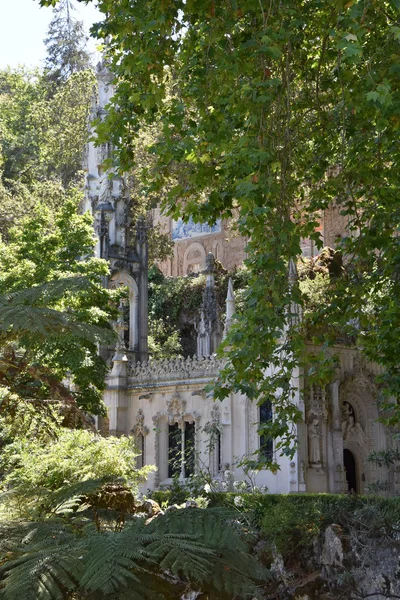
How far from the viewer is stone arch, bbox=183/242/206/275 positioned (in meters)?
53.6

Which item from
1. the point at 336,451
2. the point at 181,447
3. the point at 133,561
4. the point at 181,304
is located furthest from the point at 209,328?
the point at 133,561

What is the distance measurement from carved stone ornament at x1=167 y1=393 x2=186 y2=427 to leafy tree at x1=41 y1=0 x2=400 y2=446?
502 inches

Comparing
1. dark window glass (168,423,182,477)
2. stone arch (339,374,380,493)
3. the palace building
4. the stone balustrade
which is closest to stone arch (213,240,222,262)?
the palace building

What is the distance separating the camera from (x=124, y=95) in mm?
11805

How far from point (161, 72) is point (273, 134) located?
1.64 meters

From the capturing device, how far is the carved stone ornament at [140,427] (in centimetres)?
2630

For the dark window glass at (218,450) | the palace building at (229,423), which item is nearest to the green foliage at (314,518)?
the palace building at (229,423)

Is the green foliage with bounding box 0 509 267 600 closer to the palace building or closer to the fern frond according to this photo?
the fern frond

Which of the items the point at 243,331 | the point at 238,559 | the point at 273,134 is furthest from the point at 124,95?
the point at 238,559

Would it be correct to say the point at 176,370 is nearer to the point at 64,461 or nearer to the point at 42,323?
the point at 64,461

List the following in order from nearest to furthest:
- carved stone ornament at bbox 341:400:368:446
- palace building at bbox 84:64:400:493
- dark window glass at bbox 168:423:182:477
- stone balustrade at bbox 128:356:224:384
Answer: palace building at bbox 84:64:400:493, carved stone ornament at bbox 341:400:368:446, stone balustrade at bbox 128:356:224:384, dark window glass at bbox 168:423:182:477

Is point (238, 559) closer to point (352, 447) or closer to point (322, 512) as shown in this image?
point (322, 512)

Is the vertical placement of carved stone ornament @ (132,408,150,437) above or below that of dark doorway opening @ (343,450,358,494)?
above

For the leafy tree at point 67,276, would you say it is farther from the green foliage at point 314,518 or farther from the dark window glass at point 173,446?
the green foliage at point 314,518
